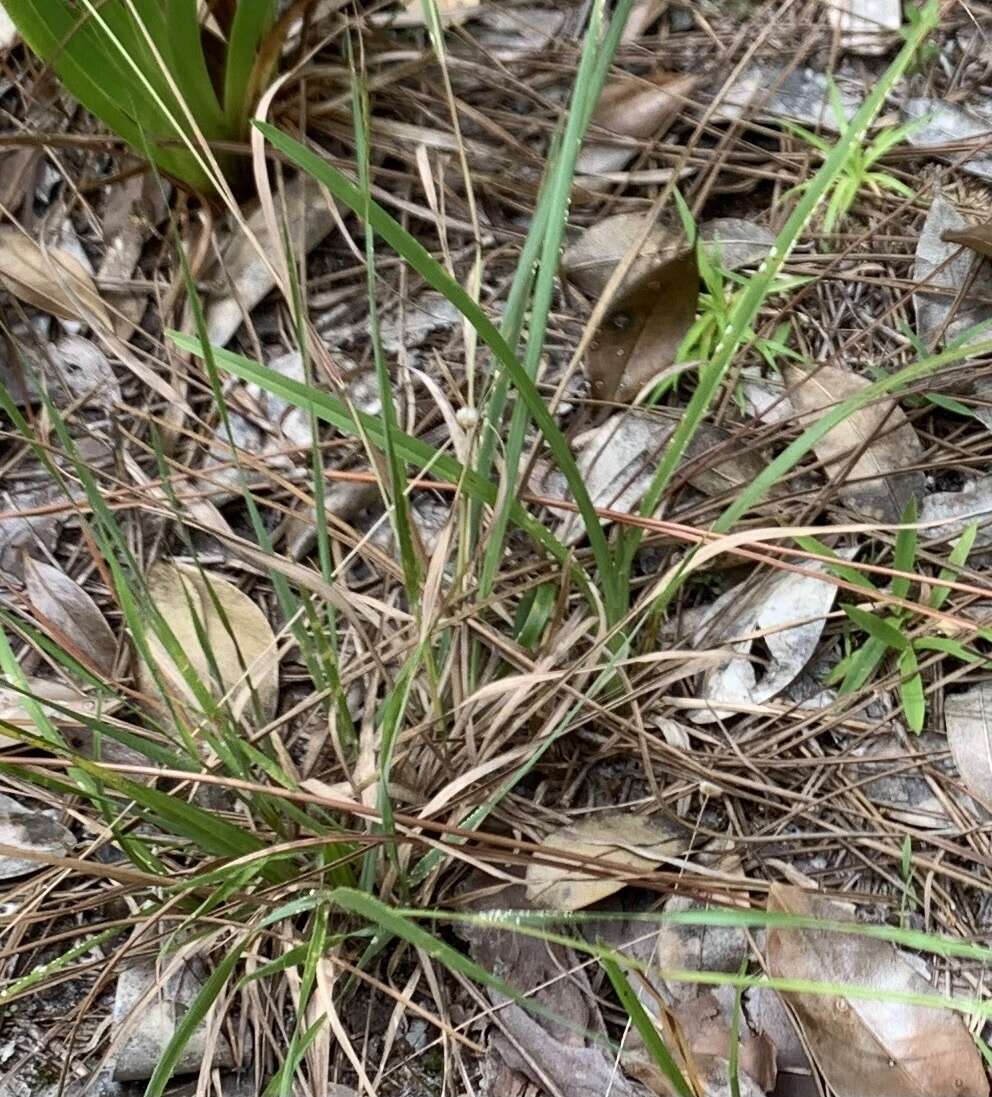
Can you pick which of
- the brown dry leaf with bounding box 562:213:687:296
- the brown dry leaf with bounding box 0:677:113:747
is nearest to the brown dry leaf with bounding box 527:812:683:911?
the brown dry leaf with bounding box 0:677:113:747

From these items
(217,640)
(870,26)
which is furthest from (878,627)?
(870,26)

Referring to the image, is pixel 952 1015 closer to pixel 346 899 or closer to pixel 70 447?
pixel 346 899

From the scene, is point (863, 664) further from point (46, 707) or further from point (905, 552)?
point (46, 707)

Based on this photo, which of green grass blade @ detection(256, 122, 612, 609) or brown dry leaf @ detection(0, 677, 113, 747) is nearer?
green grass blade @ detection(256, 122, 612, 609)

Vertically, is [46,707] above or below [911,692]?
above

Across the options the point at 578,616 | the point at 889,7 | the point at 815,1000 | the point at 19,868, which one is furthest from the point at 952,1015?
the point at 889,7

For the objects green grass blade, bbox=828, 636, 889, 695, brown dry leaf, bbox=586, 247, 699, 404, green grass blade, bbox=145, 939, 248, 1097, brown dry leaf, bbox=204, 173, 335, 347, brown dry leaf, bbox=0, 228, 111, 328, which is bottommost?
green grass blade, bbox=828, 636, 889, 695

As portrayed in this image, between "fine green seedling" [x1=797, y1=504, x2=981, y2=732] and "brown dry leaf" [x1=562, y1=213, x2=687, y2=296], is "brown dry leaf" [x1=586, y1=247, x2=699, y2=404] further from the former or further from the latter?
"fine green seedling" [x1=797, y1=504, x2=981, y2=732]
